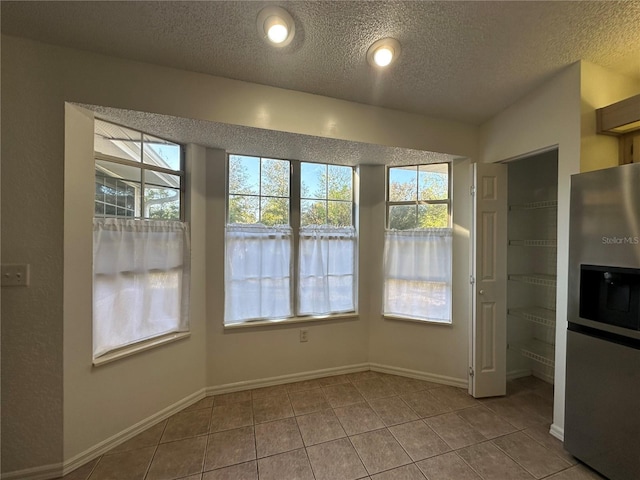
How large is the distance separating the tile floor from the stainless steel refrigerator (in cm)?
27

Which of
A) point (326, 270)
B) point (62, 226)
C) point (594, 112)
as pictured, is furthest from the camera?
point (326, 270)

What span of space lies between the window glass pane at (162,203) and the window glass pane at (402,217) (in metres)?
2.07

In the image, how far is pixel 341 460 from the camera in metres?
1.69

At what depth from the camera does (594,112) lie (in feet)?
6.03

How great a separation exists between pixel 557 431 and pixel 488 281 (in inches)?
43.5

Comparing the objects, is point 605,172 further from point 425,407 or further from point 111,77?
point 111,77

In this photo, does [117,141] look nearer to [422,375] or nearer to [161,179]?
[161,179]

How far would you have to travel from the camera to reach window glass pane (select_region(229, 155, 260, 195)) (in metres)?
2.56

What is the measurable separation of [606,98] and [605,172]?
79cm

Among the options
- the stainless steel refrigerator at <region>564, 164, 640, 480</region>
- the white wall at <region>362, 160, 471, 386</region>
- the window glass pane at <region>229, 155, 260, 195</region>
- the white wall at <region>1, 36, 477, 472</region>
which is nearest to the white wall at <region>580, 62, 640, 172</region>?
the stainless steel refrigerator at <region>564, 164, 640, 480</region>

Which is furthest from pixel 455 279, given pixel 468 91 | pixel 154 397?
pixel 154 397

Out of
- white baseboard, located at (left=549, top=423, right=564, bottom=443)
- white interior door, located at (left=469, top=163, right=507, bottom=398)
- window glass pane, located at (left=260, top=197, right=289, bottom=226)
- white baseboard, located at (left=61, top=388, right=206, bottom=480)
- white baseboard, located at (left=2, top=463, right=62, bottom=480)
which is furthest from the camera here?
window glass pane, located at (left=260, top=197, right=289, bottom=226)

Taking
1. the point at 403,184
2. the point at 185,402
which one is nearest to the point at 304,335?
the point at 185,402

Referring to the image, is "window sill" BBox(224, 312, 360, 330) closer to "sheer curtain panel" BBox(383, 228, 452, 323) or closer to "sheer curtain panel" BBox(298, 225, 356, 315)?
"sheer curtain panel" BBox(298, 225, 356, 315)
